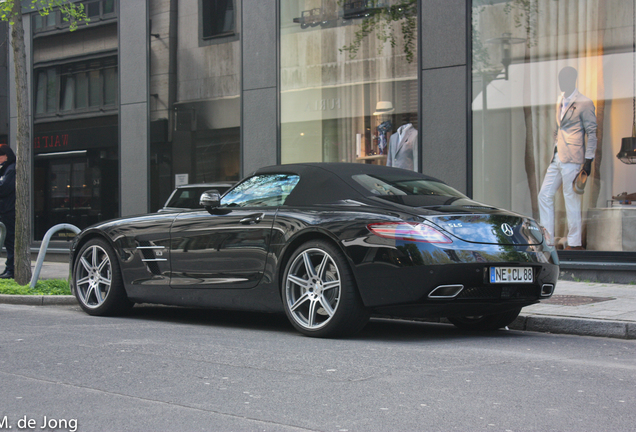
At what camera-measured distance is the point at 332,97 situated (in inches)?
516

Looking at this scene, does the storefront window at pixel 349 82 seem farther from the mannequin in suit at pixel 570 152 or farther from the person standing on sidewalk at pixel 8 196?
the person standing on sidewalk at pixel 8 196

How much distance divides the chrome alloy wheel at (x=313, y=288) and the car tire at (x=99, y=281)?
2181mm

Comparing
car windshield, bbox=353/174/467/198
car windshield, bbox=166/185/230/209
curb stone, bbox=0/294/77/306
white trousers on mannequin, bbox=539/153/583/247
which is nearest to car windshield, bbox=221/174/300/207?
car windshield, bbox=353/174/467/198

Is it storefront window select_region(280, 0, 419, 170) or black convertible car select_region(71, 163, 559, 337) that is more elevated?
storefront window select_region(280, 0, 419, 170)

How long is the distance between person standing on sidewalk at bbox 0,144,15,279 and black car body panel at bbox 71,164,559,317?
4.68 meters

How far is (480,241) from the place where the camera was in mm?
5613

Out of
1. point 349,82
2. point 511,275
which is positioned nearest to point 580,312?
point 511,275

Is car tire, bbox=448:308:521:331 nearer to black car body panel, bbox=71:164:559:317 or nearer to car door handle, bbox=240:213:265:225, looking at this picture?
black car body panel, bbox=71:164:559:317

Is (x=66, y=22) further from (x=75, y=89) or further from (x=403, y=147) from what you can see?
(x=403, y=147)

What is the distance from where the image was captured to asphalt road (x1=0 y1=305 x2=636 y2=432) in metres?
3.54

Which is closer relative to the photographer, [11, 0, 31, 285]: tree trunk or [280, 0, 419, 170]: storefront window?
[11, 0, 31, 285]: tree trunk

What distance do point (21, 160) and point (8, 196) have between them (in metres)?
1.80

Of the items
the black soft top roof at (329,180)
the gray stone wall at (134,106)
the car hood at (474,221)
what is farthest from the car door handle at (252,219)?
the gray stone wall at (134,106)

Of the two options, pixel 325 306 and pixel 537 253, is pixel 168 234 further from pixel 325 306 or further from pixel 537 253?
pixel 537 253
